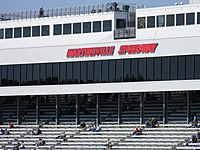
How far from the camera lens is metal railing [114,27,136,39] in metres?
70.2

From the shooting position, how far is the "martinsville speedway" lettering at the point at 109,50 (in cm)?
6825

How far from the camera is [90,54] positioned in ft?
235

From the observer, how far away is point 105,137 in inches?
2707

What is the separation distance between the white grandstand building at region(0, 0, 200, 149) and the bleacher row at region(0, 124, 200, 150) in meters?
0.09

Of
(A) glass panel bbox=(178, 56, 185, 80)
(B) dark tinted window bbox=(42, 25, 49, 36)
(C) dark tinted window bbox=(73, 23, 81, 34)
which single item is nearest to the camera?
(A) glass panel bbox=(178, 56, 185, 80)

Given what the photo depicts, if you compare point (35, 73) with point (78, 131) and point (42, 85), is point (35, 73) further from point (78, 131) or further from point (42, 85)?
point (78, 131)

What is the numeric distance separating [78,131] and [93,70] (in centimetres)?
482

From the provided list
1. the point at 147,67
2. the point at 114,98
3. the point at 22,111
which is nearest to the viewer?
the point at 147,67

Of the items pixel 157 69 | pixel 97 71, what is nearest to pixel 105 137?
pixel 97 71

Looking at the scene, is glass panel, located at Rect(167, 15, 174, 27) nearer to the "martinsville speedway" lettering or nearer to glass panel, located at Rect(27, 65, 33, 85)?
the "martinsville speedway" lettering

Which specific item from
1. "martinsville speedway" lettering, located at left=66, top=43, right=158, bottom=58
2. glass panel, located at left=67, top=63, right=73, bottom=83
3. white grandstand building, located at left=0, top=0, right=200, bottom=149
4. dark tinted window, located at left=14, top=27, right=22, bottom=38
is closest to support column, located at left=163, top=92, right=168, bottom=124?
white grandstand building, located at left=0, top=0, right=200, bottom=149

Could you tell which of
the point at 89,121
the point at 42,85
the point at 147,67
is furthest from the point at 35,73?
the point at 147,67

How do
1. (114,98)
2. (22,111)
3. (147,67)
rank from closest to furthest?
1. (147,67)
2. (114,98)
3. (22,111)

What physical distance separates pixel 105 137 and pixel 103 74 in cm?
511
